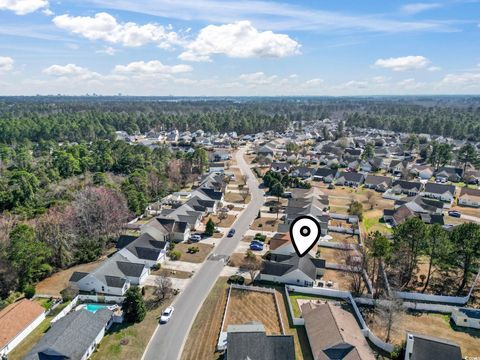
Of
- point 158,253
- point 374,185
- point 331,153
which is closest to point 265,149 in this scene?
point 331,153

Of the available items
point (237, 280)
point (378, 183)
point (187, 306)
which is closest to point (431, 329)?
point (237, 280)

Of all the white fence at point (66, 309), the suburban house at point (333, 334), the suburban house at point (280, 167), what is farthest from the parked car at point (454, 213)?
the white fence at point (66, 309)

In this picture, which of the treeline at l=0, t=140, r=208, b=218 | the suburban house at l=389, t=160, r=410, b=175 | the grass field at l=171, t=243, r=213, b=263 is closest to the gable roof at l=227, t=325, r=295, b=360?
the grass field at l=171, t=243, r=213, b=263

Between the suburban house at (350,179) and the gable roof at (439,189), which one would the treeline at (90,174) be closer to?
the suburban house at (350,179)

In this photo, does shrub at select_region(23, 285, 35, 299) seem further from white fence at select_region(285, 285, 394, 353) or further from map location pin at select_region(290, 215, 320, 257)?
map location pin at select_region(290, 215, 320, 257)

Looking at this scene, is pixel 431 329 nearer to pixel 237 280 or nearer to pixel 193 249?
pixel 237 280

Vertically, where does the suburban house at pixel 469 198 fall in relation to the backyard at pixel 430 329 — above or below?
above
